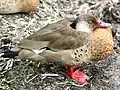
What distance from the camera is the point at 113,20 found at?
16.1 feet

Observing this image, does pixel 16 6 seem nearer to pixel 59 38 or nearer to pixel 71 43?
pixel 59 38

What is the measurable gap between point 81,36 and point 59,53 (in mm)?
274

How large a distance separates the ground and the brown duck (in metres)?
0.24

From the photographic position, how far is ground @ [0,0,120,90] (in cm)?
387

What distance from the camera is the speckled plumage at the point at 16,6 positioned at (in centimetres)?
505

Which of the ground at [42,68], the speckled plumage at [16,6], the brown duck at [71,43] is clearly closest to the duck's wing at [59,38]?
the brown duck at [71,43]

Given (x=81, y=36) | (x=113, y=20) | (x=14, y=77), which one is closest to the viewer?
(x=81, y=36)

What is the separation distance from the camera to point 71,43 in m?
A: 3.72

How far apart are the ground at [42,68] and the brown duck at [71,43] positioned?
24 cm

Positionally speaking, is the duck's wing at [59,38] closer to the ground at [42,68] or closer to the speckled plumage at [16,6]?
the ground at [42,68]

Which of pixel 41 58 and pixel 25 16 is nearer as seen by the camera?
pixel 41 58

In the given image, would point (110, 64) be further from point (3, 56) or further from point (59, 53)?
point (3, 56)

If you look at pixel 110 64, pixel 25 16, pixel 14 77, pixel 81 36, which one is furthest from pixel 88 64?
pixel 25 16

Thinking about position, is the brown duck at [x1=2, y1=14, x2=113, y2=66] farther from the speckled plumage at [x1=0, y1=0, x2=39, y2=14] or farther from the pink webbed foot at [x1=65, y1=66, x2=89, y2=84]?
the speckled plumage at [x1=0, y1=0, x2=39, y2=14]
